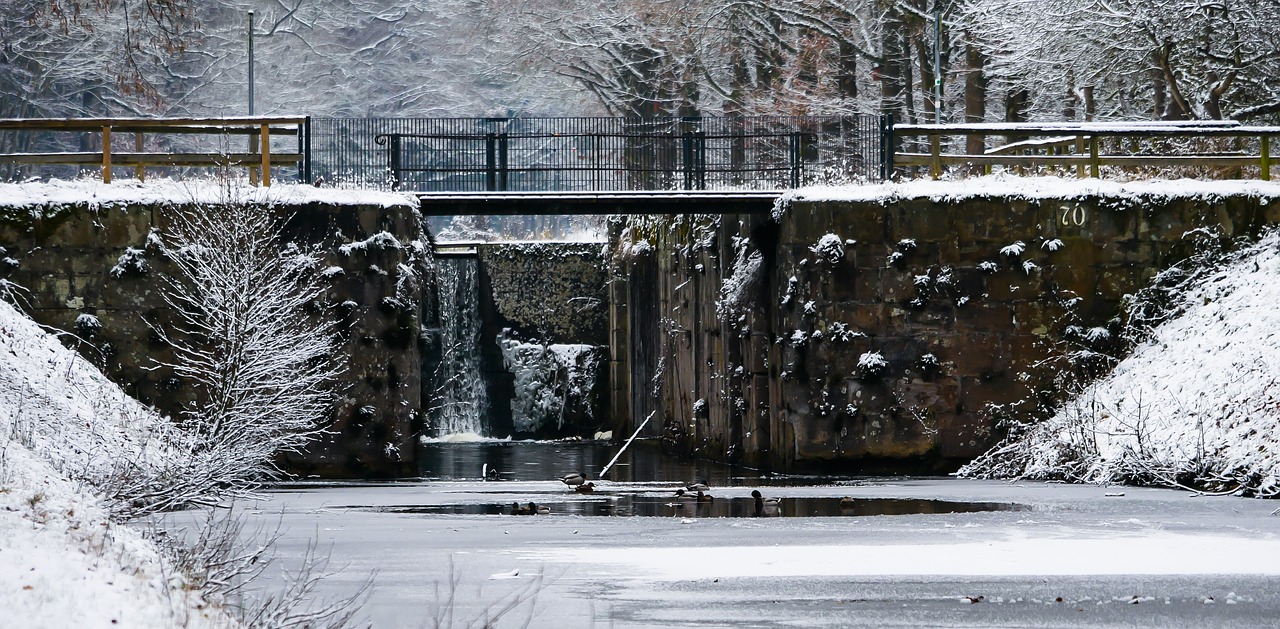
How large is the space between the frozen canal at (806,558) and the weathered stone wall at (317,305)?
3772mm

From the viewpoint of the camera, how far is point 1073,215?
21.8 m

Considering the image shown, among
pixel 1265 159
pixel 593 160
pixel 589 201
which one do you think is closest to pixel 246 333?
pixel 589 201

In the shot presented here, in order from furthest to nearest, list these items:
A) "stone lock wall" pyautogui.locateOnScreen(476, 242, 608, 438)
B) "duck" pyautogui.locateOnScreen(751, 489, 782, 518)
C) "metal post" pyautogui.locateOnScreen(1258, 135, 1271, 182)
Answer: "stone lock wall" pyautogui.locateOnScreen(476, 242, 608, 438) < "metal post" pyautogui.locateOnScreen(1258, 135, 1271, 182) < "duck" pyautogui.locateOnScreen(751, 489, 782, 518)

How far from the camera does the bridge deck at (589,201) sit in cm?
2297

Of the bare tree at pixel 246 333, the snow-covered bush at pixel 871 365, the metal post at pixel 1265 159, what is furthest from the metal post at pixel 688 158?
the metal post at pixel 1265 159

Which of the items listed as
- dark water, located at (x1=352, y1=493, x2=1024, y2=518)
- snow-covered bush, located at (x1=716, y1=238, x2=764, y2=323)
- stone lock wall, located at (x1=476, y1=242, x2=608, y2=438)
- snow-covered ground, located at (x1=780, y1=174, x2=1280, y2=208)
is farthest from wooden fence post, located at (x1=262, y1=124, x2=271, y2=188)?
stone lock wall, located at (x1=476, y1=242, x2=608, y2=438)

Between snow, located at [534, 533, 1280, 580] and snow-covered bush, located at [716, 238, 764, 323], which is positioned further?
snow-covered bush, located at [716, 238, 764, 323]

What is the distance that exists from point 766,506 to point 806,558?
4.77 metres

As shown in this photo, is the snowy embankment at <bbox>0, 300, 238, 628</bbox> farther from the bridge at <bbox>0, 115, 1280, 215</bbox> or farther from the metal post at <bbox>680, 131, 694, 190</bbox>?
the metal post at <bbox>680, 131, 694, 190</bbox>

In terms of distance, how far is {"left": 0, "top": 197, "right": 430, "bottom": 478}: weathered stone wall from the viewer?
2105 centimetres

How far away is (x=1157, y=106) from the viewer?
3206 cm

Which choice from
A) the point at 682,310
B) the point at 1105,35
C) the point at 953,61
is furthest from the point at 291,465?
the point at 953,61

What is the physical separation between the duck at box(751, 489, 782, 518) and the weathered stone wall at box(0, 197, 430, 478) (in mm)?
6323

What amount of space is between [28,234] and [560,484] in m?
7.14
